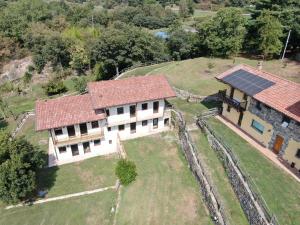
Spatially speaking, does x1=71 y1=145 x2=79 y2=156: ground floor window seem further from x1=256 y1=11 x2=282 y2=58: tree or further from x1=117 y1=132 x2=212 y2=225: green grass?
x1=256 y1=11 x2=282 y2=58: tree

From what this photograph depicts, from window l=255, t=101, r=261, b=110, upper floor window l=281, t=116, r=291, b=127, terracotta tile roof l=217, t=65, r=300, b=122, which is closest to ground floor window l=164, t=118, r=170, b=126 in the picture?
window l=255, t=101, r=261, b=110

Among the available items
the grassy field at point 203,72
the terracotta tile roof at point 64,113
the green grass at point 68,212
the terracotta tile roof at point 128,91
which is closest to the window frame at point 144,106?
the terracotta tile roof at point 128,91

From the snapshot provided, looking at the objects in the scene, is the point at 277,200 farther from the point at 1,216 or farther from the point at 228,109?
the point at 1,216

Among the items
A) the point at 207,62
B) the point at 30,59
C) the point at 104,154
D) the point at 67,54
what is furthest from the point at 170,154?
the point at 30,59

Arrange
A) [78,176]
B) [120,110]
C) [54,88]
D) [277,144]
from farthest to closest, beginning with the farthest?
[54,88]
[120,110]
[78,176]
[277,144]

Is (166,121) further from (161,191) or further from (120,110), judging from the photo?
(161,191)

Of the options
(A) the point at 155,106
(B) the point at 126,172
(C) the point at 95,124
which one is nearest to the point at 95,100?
(C) the point at 95,124
